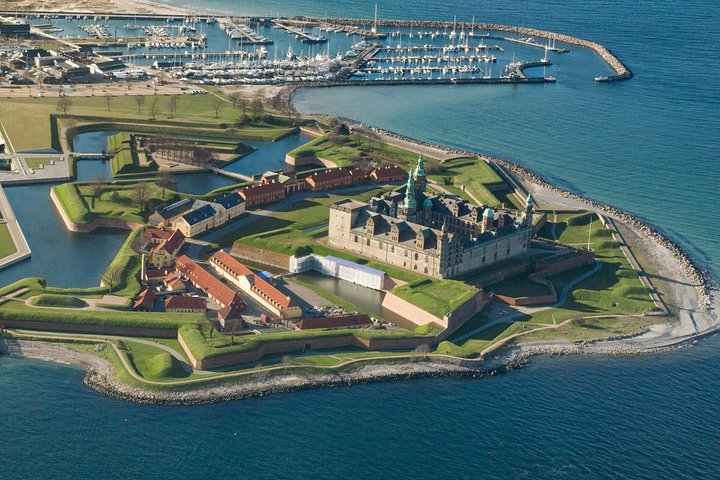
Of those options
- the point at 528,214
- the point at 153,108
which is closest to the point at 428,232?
the point at 528,214

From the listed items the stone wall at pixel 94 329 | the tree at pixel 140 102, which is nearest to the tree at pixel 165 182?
the tree at pixel 140 102

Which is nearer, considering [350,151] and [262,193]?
[262,193]

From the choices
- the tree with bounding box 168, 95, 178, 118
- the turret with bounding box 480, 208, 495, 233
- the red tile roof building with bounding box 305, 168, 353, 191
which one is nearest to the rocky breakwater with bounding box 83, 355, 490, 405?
the turret with bounding box 480, 208, 495, 233

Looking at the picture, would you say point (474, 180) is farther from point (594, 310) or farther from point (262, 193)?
point (594, 310)

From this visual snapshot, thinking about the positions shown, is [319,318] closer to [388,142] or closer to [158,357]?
[158,357]

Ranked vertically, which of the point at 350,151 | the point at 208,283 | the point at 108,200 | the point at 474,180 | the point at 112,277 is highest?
the point at 350,151

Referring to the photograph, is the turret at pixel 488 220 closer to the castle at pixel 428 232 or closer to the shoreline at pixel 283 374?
the castle at pixel 428 232

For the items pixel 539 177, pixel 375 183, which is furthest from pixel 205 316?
pixel 539 177
